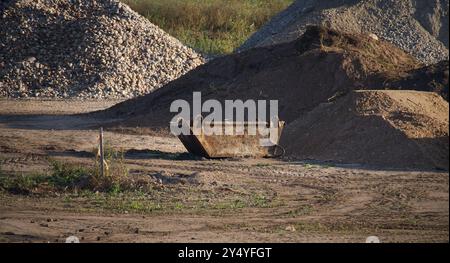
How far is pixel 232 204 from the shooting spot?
42.9 feet

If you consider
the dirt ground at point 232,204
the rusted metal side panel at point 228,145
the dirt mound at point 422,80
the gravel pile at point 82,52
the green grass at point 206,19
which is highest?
the green grass at point 206,19

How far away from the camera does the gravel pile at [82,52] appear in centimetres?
2891

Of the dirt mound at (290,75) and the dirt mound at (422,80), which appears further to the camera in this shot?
the dirt mound at (290,75)

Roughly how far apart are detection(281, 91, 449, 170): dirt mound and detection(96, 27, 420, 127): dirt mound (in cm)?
201

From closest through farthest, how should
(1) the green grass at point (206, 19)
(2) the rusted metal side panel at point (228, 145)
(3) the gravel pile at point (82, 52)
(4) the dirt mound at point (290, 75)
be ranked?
(2) the rusted metal side panel at point (228, 145)
(4) the dirt mound at point (290, 75)
(3) the gravel pile at point (82, 52)
(1) the green grass at point (206, 19)

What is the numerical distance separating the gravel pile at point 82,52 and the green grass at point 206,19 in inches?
224

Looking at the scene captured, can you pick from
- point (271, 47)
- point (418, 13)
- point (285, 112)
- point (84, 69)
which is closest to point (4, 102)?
point (84, 69)

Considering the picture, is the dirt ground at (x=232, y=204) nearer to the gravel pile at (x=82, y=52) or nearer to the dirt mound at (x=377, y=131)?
the dirt mound at (x=377, y=131)

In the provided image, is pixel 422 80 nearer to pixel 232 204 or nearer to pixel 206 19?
pixel 232 204

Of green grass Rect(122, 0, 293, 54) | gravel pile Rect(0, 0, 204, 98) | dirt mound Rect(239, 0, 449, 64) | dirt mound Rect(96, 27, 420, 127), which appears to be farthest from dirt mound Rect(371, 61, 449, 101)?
green grass Rect(122, 0, 293, 54)

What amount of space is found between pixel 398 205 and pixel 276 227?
6.56 feet

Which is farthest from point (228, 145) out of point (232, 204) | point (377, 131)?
point (232, 204)

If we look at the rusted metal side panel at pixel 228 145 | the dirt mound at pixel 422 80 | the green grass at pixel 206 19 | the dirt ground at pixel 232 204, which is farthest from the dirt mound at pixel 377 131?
the green grass at pixel 206 19
